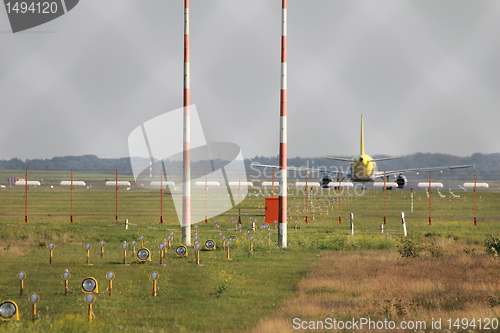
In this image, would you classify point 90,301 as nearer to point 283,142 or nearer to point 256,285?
point 256,285

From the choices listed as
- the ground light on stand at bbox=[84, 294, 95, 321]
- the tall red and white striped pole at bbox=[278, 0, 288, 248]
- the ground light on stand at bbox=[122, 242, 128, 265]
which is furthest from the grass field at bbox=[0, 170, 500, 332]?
the tall red and white striped pole at bbox=[278, 0, 288, 248]

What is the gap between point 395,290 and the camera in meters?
17.7

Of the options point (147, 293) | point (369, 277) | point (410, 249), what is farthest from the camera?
point (410, 249)

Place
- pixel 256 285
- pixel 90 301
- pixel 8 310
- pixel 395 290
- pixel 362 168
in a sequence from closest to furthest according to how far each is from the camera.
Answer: pixel 8 310 < pixel 90 301 < pixel 395 290 < pixel 256 285 < pixel 362 168

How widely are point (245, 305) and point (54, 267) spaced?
8995 millimetres

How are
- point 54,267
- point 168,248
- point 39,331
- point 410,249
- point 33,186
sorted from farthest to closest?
point 33,186, point 168,248, point 410,249, point 54,267, point 39,331

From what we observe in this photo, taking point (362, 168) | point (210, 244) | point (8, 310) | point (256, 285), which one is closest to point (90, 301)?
point (8, 310)

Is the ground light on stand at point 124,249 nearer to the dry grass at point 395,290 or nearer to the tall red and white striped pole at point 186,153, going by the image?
the tall red and white striped pole at point 186,153

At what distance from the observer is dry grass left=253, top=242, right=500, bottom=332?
46.8 ft

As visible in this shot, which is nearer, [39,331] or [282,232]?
[39,331]

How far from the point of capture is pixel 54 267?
22.6 meters

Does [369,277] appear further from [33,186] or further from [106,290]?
[33,186]

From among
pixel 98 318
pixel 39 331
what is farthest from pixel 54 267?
pixel 39 331

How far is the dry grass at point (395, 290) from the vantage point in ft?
46.8
